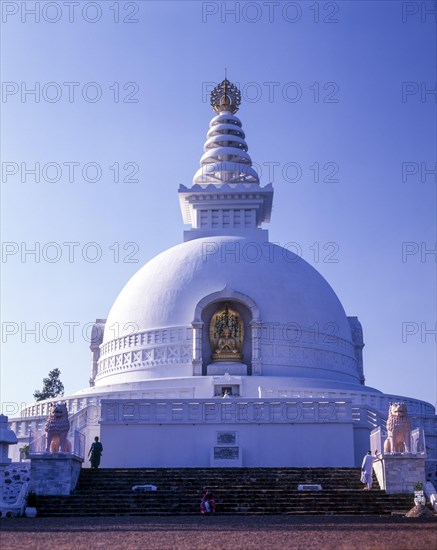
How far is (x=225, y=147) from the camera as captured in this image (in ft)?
154

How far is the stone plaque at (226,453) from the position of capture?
28.9 m

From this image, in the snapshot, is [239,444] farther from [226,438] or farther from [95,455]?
[95,455]

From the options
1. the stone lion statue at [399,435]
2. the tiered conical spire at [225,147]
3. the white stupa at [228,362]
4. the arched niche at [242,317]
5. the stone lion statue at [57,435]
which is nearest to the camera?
the stone lion statue at [399,435]

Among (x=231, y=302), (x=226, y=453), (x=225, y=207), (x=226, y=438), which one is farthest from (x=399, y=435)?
(x=225, y=207)

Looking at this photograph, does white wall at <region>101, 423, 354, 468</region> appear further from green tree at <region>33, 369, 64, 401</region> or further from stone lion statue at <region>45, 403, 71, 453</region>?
green tree at <region>33, 369, 64, 401</region>

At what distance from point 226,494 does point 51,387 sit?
36401mm

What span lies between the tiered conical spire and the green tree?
19518 mm

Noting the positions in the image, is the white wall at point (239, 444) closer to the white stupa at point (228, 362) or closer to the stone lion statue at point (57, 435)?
the white stupa at point (228, 362)

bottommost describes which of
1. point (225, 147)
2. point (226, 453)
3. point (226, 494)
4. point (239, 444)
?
point (226, 494)

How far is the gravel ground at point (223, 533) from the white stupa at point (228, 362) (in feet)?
A: 29.2

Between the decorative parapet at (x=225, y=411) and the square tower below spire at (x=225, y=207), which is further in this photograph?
the square tower below spire at (x=225, y=207)

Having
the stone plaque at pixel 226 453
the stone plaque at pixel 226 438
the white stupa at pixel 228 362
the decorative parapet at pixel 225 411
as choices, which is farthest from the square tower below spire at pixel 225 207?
the stone plaque at pixel 226 453

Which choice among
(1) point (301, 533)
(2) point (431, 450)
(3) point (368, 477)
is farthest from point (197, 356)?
(1) point (301, 533)

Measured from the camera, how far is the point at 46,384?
188 ft
